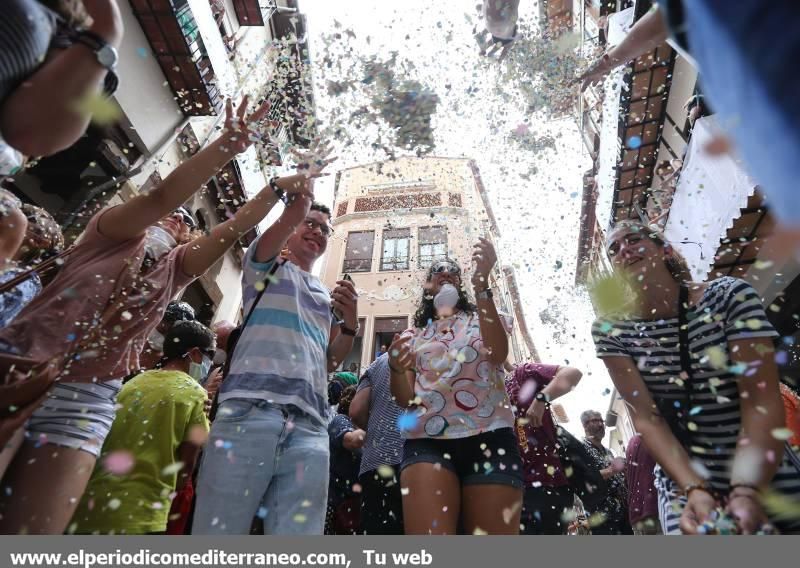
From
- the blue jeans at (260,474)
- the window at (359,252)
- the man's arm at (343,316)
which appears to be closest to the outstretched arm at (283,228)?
the man's arm at (343,316)

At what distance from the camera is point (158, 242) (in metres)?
2.36

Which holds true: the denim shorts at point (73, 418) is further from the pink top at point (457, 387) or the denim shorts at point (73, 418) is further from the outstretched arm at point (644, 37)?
the outstretched arm at point (644, 37)

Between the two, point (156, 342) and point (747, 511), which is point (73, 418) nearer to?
point (747, 511)

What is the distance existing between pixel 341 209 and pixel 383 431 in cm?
1779

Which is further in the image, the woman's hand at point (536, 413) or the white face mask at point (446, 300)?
the woman's hand at point (536, 413)

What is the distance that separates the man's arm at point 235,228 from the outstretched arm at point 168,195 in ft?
0.89

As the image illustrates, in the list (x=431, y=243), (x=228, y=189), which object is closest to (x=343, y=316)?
(x=228, y=189)

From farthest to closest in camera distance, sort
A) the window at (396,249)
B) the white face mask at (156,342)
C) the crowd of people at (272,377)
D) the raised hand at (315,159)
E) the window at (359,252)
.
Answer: the window at (359,252) → the window at (396,249) → the white face mask at (156,342) → the raised hand at (315,159) → the crowd of people at (272,377)

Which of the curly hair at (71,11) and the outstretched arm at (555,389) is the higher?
the curly hair at (71,11)

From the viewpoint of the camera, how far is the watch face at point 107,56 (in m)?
1.33

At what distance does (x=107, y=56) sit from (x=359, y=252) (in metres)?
17.1

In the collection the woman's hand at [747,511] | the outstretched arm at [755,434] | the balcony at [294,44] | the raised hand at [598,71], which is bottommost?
the woman's hand at [747,511]
